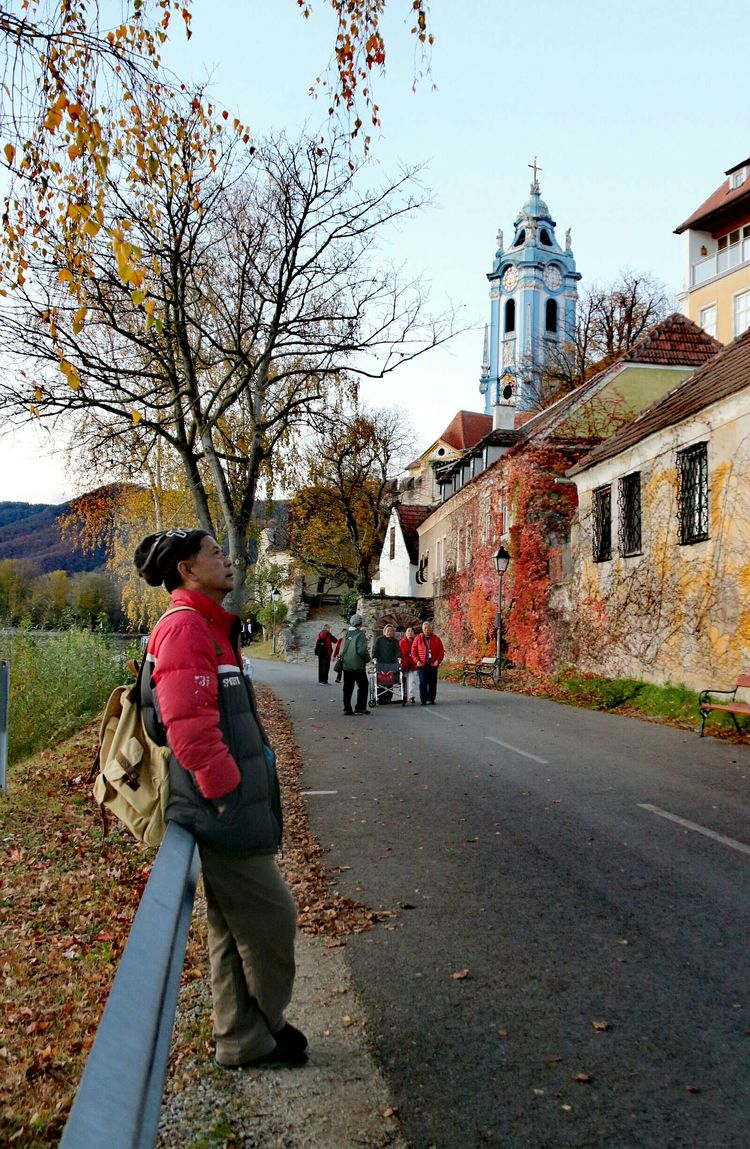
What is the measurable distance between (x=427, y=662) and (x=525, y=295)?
8326 centimetres

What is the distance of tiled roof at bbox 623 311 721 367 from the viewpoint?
3022cm

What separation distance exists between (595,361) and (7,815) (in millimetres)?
48300

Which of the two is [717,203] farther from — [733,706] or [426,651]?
[733,706]

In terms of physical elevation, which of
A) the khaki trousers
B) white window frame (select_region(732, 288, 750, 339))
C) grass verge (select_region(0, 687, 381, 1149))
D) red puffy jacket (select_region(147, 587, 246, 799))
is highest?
white window frame (select_region(732, 288, 750, 339))

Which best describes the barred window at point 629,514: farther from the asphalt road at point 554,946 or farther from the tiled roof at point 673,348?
the asphalt road at point 554,946

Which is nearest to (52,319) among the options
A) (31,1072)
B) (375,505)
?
(31,1072)

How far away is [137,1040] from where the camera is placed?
1.80 metres

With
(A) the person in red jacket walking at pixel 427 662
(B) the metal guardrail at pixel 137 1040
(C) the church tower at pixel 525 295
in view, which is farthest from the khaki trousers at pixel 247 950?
(C) the church tower at pixel 525 295

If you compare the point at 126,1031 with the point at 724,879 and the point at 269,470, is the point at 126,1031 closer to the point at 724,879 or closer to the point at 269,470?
the point at 724,879

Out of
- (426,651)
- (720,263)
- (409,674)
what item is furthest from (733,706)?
(720,263)

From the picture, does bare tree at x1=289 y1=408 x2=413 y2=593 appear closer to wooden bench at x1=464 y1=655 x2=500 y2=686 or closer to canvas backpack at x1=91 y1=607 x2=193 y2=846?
wooden bench at x1=464 y1=655 x2=500 y2=686

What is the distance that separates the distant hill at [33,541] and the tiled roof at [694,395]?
85.1 metres

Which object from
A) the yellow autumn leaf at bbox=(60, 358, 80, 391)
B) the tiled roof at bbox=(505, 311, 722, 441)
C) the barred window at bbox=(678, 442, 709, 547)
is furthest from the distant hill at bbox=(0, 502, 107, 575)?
the yellow autumn leaf at bbox=(60, 358, 80, 391)

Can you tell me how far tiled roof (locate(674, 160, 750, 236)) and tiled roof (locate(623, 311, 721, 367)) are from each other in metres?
7.60
